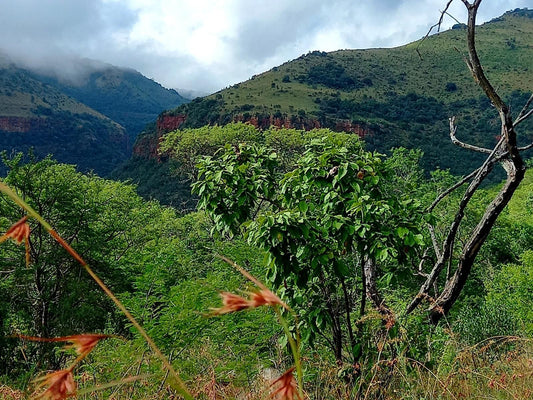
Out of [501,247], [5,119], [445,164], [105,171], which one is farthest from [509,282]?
[5,119]

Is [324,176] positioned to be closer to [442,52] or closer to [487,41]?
[442,52]

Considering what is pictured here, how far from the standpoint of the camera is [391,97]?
80812 mm

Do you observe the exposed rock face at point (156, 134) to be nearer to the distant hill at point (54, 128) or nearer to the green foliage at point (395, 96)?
the green foliage at point (395, 96)

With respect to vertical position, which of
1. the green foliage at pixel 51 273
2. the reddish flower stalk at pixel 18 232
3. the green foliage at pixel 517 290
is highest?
the reddish flower stalk at pixel 18 232

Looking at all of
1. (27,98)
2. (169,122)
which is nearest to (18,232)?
(169,122)

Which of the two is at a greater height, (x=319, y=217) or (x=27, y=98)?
(x=27, y=98)

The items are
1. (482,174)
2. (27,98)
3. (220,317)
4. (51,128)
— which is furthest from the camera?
(27,98)

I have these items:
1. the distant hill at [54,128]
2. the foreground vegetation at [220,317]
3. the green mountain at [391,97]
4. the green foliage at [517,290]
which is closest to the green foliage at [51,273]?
the foreground vegetation at [220,317]

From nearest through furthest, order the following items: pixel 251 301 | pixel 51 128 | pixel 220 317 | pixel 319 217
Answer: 1. pixel 251 301
2. pixel 319 217
3. pixel 220 317
4. pixel 51 128

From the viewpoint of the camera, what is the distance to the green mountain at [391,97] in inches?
2625

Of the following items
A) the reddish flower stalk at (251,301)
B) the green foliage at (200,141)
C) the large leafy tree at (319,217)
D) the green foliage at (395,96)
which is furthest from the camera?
the green foliage at (395,96)

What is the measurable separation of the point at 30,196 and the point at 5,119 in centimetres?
11392

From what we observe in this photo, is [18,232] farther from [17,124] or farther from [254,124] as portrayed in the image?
[17,124]

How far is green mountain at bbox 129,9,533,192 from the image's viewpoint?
219 feet
